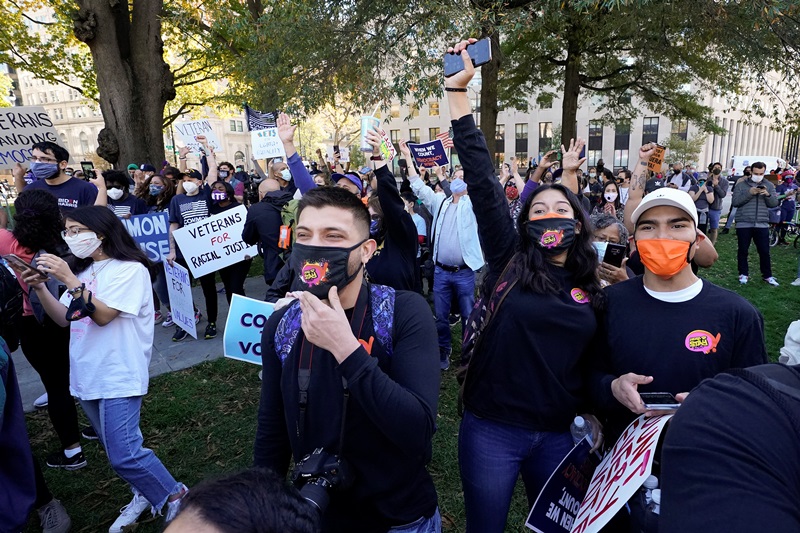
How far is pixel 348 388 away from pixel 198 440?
3.39 meters

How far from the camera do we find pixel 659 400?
172 centimetres

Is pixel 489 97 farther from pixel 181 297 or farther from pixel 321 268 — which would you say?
pixel 321 268

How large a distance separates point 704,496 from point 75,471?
179 inches

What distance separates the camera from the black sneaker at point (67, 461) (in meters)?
3.76

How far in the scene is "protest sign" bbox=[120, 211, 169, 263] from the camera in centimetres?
629

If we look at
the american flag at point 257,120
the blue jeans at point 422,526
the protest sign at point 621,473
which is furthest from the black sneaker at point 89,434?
the american flag at point 257,120

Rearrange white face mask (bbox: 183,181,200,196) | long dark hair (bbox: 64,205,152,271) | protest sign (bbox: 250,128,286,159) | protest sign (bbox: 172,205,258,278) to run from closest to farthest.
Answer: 1. long dark hair (bbox: 64,205,152,271)
2. protest sign (bbox: 172,205,258,278)
3. white face mask (bbox: 183,181,200,196)
4. protest sign (bbox: 250,128,286,159)

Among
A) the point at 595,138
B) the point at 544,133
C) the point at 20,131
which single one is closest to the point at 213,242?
the point at 20,131

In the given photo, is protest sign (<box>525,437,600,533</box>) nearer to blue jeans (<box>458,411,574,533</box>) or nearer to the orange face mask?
blue jeans (<box>458,411,574,533</box>)

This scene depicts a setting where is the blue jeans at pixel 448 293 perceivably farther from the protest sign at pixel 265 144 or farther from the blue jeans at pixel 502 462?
the protest sign at pixel 265 144

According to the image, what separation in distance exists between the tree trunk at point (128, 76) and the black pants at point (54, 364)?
7.19 metres

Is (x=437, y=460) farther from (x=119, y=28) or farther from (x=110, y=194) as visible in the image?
(x=119, y=28)

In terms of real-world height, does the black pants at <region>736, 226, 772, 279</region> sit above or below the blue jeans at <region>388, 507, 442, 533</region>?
below

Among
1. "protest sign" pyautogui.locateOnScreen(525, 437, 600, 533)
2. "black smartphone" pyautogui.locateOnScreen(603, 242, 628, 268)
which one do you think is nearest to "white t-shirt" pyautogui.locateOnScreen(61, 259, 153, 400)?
"protest sign" pyautogui.locateOnScreen(525, 437, 600, 533)
